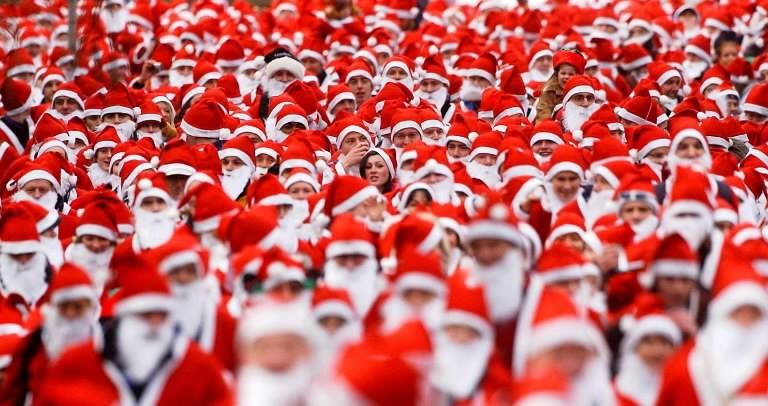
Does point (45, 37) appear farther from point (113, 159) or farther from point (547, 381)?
point (547, 381)

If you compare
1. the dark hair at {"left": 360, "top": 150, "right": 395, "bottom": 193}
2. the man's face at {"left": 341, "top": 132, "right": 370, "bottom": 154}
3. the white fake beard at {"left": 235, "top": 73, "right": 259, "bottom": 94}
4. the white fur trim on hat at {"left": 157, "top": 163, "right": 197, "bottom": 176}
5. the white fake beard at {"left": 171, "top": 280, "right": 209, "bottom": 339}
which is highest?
the white fake beard at {"left": 171, "top": 280, "right": 209, "bottom": 339}

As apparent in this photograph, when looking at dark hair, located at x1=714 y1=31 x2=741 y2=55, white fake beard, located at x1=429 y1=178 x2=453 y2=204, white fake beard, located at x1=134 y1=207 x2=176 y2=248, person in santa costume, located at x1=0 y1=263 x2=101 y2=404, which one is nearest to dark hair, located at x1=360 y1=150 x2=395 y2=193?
white fake beard, located at x1=429 y1=178 x2=453 y2=204

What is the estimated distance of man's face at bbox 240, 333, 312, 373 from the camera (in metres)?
8.12

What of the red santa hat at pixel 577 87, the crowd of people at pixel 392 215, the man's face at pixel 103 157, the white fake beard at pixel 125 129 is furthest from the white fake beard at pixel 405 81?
the man's face at pixel 103 157

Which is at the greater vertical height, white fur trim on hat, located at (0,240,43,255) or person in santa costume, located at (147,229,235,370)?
person in santa costume, located at (147,229,235,370)

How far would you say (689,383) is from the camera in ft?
29.1

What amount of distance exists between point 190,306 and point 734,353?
9.52 feet

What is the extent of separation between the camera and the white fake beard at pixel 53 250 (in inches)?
492

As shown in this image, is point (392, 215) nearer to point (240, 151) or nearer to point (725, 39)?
point (240, 151)

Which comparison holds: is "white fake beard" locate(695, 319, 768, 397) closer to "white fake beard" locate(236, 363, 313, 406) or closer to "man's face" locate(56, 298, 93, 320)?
"white fake beard" locate(236, 363, 313, 406)

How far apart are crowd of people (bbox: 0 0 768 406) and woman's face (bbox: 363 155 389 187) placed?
3 cm

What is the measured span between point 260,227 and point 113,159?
4.62m

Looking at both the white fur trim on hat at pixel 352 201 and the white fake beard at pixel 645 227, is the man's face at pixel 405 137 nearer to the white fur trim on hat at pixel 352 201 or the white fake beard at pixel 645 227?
the white fur trim on hat at pixel 352 201

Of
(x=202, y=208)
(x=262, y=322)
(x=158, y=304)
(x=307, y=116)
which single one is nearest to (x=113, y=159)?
(x=307, y=116)
